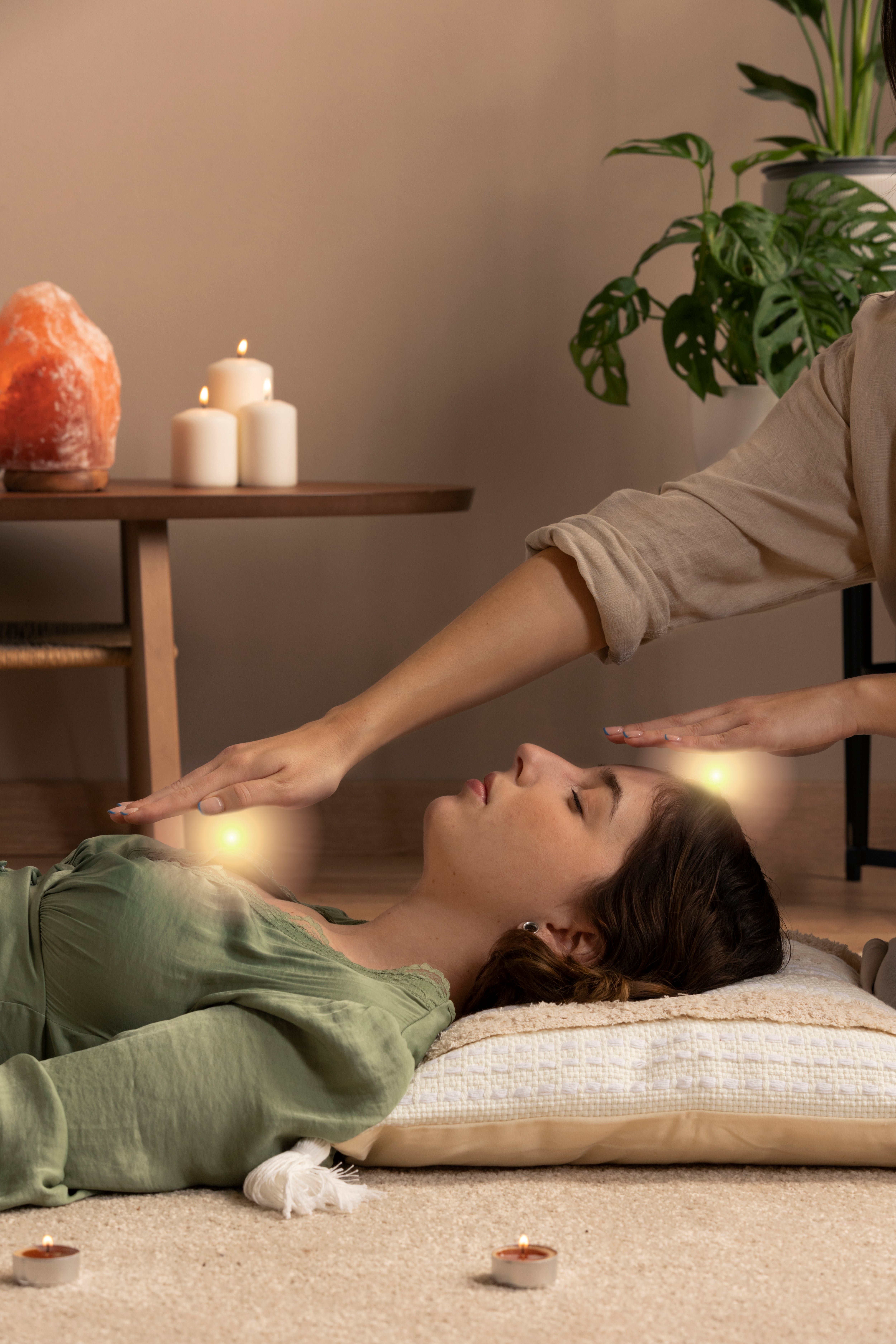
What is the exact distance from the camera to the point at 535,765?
1.26m

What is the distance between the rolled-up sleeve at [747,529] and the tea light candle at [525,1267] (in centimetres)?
63

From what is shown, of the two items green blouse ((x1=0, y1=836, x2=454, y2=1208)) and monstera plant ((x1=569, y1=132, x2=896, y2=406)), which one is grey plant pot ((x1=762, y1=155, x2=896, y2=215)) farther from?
green blouse ((x1=0, y1=836, x2=454, y2=1208))

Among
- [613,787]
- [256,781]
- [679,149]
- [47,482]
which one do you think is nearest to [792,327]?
[679,149]

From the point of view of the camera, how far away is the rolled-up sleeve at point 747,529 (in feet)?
4.45

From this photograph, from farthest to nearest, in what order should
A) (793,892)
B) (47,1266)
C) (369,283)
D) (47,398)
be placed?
(369,283) < (793,892) < (47,398) < (47,1266)

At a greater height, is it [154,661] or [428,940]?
[154,661]

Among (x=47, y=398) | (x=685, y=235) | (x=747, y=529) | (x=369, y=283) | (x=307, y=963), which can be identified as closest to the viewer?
(x=307, y=963)

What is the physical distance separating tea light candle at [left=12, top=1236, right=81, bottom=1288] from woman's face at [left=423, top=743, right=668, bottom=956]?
0.48m

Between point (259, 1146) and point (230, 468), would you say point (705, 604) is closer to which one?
point (259, 1146)

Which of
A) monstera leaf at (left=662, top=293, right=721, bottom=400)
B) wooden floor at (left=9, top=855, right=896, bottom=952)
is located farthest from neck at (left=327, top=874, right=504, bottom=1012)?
monstera leaf at (left=662, top=293, right=721, bottom=400)

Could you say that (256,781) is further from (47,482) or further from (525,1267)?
(47,482)

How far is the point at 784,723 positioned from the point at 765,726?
2 centimetres

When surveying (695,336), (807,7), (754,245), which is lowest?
(695,336)

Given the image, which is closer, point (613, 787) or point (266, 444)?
point (613, 787)
